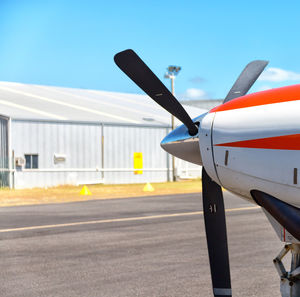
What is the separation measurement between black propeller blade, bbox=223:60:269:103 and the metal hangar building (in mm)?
28189

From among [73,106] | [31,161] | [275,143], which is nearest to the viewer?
[275,143]

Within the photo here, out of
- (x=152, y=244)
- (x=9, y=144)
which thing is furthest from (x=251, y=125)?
(x=9, y=144)

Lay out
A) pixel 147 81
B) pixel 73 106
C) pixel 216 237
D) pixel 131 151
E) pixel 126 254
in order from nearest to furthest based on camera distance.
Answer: pixel 147 81 < pixel 216 237 < pixel 126 254 < pixel 131 151 < pixel 73 106

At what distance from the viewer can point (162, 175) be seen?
40156 millimetres

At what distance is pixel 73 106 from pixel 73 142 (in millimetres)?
5813

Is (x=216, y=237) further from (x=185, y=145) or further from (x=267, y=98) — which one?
(x=267, y=98)

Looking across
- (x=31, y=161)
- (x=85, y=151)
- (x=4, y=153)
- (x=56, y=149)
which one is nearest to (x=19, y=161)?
(x=31, y=161)

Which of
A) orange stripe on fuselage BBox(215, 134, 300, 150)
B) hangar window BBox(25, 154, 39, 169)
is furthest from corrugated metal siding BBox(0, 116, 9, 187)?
orange stripe on fuselage BBox(215, 134, 300, 150)

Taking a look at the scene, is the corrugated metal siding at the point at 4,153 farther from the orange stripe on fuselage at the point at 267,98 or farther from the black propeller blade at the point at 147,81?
the orange stripe on fuselage at the point at 267,98

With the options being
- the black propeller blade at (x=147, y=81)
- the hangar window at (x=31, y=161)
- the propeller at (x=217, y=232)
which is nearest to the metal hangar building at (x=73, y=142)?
the hangar window at (x=31, y=161)

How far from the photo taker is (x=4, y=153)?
111 ft

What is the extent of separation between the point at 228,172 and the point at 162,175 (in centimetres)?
3568

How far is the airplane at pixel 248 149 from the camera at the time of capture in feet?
13.5

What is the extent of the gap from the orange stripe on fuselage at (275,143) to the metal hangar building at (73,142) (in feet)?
98.3
